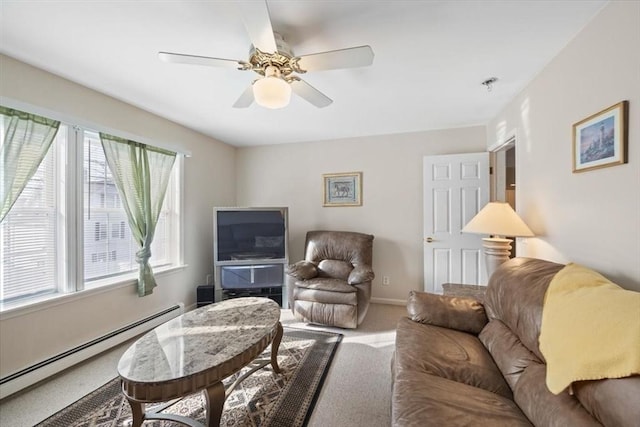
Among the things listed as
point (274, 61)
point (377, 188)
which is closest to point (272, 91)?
point (274, 61)

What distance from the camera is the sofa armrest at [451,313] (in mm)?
1849

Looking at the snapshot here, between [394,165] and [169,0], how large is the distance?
9.81 feet

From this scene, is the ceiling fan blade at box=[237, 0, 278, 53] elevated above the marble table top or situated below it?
above

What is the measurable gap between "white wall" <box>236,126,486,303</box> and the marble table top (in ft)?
6.87

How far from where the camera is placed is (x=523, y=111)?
2.33 metres

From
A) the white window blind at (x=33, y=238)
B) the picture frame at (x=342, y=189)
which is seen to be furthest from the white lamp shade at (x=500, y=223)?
the white window blind at (x=33, y=238)

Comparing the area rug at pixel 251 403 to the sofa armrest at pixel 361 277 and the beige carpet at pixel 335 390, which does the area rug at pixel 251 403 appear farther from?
the sofa armrest at pixel 361 277

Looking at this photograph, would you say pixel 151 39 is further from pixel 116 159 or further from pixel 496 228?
pixel 496 228

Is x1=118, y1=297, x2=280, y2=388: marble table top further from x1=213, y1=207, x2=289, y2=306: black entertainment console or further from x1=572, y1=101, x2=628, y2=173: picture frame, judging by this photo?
x1=572, y1=101, x2=628, y2=173: picture frame

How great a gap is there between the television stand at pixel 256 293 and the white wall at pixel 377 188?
69 cm

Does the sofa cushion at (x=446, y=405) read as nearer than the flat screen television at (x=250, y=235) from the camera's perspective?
Yes

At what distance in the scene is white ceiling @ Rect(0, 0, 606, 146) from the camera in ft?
4.64

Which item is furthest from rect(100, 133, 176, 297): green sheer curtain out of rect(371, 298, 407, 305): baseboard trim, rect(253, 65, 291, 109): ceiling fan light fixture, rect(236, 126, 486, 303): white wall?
rect(371, 298, 407, 305): baseboard trim

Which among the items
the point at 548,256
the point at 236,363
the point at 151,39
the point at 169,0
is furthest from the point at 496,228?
the point at 151,39
